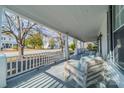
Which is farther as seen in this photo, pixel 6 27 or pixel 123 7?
pixel 6 27

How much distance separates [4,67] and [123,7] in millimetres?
3098

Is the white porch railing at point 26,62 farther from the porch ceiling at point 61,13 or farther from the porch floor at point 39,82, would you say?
the porch ceiling at point 61,13

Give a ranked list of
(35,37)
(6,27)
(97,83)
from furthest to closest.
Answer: (35,37) < (6,27) < (97,83)

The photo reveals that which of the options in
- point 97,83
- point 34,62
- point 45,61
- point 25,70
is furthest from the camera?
point 45,61

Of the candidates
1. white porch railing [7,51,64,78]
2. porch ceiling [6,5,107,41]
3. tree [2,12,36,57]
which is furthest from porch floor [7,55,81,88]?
tree [2,12,36,57]

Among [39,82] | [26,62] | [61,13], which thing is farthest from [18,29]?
[39,82]

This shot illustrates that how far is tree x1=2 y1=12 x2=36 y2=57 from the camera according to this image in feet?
38.7

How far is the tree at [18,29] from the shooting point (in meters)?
11.8

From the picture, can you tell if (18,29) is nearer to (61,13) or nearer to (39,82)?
(61,13)

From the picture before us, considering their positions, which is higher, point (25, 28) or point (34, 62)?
point (25, 28)

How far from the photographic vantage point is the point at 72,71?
3.89 meters

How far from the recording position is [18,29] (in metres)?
12.0
